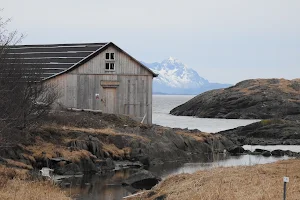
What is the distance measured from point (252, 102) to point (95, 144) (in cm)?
6292

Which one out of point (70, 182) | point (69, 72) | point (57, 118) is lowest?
point (70, 182)

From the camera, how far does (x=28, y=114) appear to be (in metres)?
33.4

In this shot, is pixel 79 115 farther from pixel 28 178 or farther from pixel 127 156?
pixel 28 178

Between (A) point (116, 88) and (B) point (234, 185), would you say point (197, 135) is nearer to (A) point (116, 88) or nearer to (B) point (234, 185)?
(A) point (116, 88)

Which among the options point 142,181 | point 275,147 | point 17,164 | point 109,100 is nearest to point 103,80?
point 109,100

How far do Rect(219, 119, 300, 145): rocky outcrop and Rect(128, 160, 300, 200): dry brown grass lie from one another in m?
32.2

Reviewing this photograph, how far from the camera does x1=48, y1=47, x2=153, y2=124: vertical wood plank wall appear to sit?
45.1 meters

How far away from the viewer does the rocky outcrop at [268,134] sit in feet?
181

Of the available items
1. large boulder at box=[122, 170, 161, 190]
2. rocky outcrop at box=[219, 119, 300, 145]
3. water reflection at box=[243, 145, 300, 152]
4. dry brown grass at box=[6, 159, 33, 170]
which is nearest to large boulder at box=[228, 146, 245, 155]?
water reflection at box=[243, 145, 300, 152]

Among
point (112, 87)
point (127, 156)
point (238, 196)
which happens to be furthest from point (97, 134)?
point (238, 196)

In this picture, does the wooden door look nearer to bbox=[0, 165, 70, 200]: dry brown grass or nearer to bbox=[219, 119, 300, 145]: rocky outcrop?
bbox=[219, 119, 300, 145]: rocky outcrop

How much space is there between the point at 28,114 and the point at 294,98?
65409 millimetres

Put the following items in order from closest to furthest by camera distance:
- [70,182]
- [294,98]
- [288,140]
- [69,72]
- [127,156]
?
1. [70,182]
2. [127,156]
3. [69,72]
4. [288,140]
5. [294,98]

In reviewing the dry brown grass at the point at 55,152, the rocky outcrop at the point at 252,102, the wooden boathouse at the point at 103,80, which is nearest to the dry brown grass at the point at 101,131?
the dry brown grass at the point at 55,152
